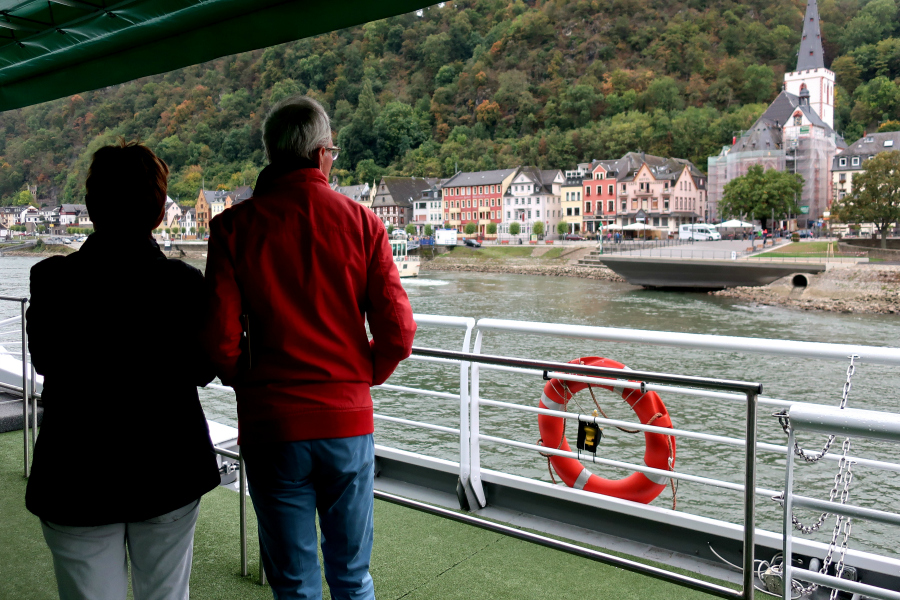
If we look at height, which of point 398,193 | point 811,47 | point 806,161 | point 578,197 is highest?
point 811,47

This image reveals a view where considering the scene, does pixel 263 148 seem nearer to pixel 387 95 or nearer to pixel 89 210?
pixel 89 210

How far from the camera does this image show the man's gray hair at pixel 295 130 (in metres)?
1.09

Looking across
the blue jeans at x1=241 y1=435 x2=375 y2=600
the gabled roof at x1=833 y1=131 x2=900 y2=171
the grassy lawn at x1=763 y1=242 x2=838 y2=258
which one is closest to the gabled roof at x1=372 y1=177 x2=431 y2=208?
the gabled roof at x1=833 y1=131 x2=900 y2=171

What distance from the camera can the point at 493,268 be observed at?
4578 cm

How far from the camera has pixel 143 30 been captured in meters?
2.17

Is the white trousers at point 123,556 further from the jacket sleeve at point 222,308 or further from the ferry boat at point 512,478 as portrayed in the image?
the ferry boat at point 512,478

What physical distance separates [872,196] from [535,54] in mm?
67606

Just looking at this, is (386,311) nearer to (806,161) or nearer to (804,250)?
(804,250)

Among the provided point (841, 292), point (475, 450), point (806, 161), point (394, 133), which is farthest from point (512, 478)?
point (394, 133)

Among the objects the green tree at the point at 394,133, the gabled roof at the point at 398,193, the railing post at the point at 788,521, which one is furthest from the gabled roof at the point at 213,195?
the railing post at the point at 788,521

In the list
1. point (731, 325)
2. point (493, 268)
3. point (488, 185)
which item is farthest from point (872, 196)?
point (488, 185)

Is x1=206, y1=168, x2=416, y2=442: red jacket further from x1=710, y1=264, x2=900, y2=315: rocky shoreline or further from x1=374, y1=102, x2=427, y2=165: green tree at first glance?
x1=374, y1=102, x2=427, y2=165: green tree

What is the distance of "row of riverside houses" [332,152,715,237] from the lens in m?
62.1

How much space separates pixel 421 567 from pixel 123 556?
39.6 inches
